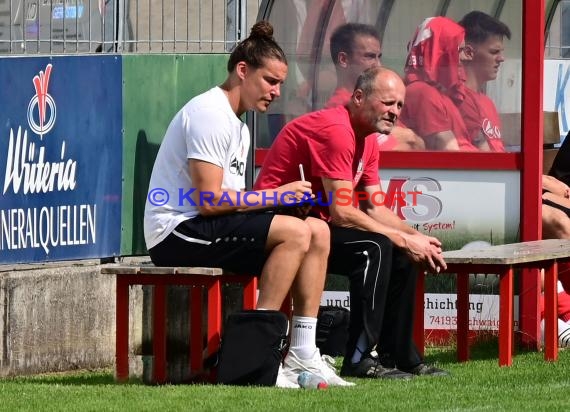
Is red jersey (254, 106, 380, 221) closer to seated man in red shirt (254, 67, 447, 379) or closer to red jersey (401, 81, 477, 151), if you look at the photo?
seated man in red shirt (254, 67, 447, 379)

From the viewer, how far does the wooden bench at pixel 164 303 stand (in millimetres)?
7246

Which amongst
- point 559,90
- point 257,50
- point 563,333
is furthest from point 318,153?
point 559,90

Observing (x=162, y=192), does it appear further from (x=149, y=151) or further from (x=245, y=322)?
(x=149, y=151)

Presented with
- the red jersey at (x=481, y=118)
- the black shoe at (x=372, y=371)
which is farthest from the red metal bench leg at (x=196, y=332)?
the red jersey at (x=481, y=118)

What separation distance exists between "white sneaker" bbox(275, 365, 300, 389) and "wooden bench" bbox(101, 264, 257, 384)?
0.35 m

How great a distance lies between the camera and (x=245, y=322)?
7070 mm

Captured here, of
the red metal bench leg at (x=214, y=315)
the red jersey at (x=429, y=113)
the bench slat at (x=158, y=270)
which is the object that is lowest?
the red metal bench leg at (x=214, y=315)

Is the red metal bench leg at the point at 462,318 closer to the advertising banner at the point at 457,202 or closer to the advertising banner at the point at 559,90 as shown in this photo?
the advertising banner at the point at 457,202

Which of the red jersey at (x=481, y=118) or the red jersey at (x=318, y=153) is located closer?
the red jersey at (x=318, y=153)

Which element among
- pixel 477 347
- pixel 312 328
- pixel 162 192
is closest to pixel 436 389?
pixel 312 328

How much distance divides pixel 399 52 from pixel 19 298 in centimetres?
301

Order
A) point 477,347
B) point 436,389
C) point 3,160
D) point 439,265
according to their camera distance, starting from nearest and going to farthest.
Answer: point 436,389 → point 439,265 → point 3,160 → point 477,347

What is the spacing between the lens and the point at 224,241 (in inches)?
284

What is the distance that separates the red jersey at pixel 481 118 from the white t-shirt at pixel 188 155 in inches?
94.3
